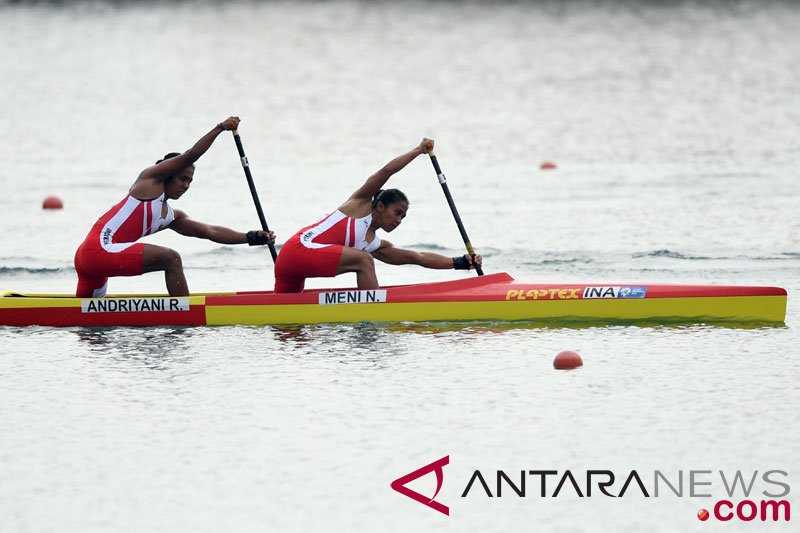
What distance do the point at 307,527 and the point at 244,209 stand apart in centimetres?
1200

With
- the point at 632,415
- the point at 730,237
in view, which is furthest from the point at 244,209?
the point at 632,415

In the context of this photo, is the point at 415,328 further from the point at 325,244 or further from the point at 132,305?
the point at 132,305

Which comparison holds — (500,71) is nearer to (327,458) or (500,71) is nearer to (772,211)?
(772,211)

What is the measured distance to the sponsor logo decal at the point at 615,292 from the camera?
12.3m

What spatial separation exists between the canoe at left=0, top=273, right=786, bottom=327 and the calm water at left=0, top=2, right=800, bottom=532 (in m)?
0.17

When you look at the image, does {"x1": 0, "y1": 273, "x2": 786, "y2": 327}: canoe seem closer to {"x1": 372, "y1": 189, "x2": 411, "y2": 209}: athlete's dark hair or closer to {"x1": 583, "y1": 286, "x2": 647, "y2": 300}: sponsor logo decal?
{"x1": 583, "y1": 286, "x2": 647, "y2": 300}: sponsor logo decal

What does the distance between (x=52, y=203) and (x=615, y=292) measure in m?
10.1

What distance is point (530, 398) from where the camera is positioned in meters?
10.1

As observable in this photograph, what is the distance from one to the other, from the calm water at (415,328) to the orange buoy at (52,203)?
1.21ft

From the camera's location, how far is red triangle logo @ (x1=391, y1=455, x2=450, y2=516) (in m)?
8.02

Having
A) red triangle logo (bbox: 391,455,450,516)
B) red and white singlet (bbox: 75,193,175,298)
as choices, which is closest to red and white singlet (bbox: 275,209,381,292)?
red and white singlet (bbox: 75,193,175,298)

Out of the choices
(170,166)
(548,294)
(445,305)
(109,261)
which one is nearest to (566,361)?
(548,294)

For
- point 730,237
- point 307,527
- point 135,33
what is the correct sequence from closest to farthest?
point 307,527 < point 730,237 < point 135,33

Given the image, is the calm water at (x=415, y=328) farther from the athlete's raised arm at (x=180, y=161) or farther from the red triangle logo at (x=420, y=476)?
the athlete's raised arm at (x=180, y=161)
